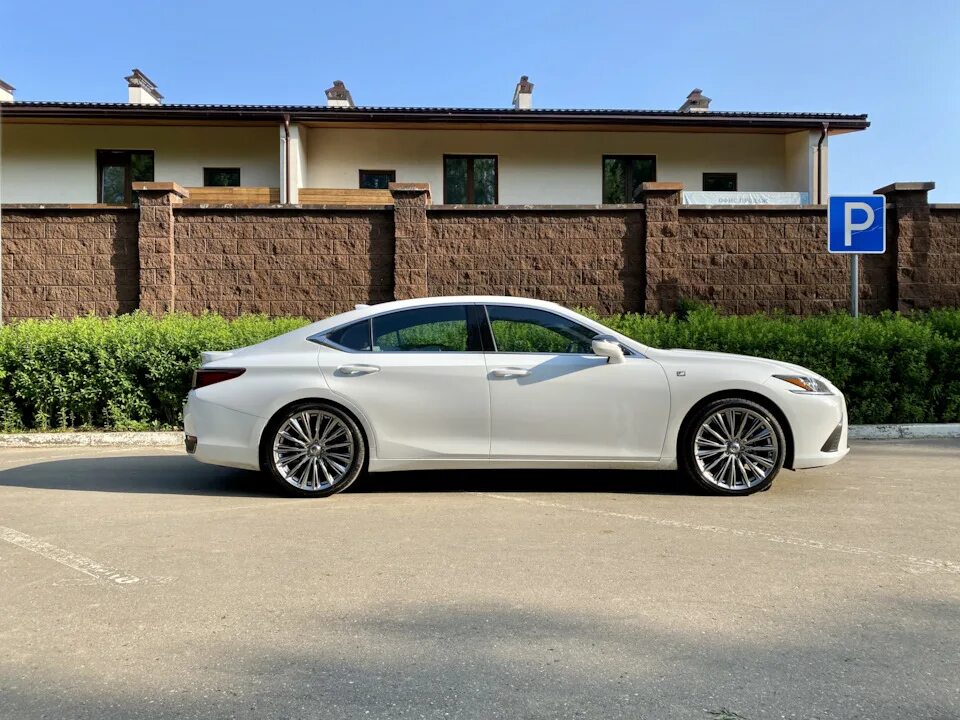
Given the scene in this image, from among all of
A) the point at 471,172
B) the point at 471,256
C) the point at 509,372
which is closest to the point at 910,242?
the point at 471,256

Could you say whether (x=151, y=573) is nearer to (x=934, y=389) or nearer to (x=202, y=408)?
(x=202, y=408)

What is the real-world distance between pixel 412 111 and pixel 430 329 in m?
13.7

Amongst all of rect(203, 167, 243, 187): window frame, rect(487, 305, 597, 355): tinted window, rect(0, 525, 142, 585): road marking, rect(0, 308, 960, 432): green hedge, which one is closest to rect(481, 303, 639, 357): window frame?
rect(487, 305, 597, 355): tinted window

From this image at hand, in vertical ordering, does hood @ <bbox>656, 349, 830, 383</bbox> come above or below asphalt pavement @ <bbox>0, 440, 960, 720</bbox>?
above

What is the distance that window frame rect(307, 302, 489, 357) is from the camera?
275 inches

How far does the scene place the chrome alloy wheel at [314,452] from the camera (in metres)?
6.79

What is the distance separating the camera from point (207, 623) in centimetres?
399

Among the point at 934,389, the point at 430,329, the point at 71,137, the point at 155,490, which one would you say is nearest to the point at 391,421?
the point at 430,329

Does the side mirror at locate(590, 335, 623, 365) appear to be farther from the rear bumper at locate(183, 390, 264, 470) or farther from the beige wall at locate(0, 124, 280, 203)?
the beige wall at locate(0, 124, 280, 203)

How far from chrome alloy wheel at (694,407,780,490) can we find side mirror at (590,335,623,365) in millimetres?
834

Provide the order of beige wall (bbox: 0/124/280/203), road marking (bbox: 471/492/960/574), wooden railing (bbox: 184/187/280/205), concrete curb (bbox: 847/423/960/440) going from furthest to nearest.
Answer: beige wall (bbox: 0/124/280/203) → wooden railing (bbox: 184/187/280/205) → concrete curb (bbox: 847/423/960/440) → road marking (bbox: 471/492/960/574)

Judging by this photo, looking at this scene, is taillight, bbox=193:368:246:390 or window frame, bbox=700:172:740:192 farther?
window frame, bbox=700:172:740:192

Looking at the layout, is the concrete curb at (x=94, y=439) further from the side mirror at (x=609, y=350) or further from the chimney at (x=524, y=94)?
the chimney at (x=524, y=94)

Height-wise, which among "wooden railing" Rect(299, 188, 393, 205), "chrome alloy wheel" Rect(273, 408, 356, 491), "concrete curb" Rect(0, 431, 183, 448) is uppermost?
"wooden railing" Rect(299, 188, 393, 205)
